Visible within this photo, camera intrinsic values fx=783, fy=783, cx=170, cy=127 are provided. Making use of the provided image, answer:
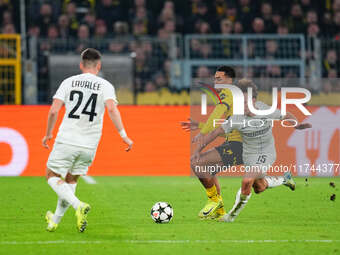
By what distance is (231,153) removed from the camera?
931 centimetres

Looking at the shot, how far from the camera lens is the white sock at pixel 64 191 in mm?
7820

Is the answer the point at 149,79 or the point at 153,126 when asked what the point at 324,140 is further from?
the point at 149,79

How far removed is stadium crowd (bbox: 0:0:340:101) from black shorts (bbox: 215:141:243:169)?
7.88 m

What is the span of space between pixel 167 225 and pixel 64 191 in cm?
140

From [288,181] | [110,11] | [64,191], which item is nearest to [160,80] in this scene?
[110,11]

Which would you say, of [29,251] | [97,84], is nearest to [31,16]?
[97,84]

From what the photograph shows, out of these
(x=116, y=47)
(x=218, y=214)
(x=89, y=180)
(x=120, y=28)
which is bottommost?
(x=89, y=180)

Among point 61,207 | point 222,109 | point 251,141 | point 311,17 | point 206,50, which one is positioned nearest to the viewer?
point 61,207

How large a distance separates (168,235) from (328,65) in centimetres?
1072

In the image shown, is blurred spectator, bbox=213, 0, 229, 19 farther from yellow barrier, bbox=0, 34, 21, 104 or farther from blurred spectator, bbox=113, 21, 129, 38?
yellow barrier, bbox=0, 34, 21, 104

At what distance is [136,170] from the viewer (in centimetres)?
1516

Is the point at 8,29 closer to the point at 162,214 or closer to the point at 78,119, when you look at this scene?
the point at 162,214

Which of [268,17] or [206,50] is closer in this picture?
[206,50]

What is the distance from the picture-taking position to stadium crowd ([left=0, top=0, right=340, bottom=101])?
1741 cm
